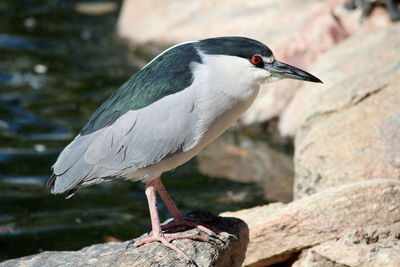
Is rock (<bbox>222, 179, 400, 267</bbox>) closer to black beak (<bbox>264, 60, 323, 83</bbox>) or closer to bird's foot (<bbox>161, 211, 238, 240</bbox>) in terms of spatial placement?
bird's foot (<bbox>161, 211, 238, 240</bbox>)

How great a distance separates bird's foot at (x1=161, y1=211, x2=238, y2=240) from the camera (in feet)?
16.3

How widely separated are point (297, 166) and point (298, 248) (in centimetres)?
147

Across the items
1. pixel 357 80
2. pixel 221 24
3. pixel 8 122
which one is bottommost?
pixel 8 122

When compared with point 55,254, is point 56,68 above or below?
below

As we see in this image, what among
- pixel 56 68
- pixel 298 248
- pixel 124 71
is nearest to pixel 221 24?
pixel 124 71

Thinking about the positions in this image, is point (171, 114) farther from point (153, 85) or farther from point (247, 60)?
point (247, 60)

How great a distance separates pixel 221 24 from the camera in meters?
11.2

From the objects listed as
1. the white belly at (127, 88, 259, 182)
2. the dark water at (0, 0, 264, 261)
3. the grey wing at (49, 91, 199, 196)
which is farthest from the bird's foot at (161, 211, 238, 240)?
the dark water at (0, 0, 264, 261)

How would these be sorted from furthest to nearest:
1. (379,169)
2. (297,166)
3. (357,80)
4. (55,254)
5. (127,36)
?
(127,36) → (357,80) → (297,166) → (379,169) → (55,254)

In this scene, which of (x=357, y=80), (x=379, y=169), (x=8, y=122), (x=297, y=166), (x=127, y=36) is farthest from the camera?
(x=127, y=36)

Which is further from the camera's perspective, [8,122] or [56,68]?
[56,68]

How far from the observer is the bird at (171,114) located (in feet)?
15.7

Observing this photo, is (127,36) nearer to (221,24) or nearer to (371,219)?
(221,24)

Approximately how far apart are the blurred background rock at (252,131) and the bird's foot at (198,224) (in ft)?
1.46
